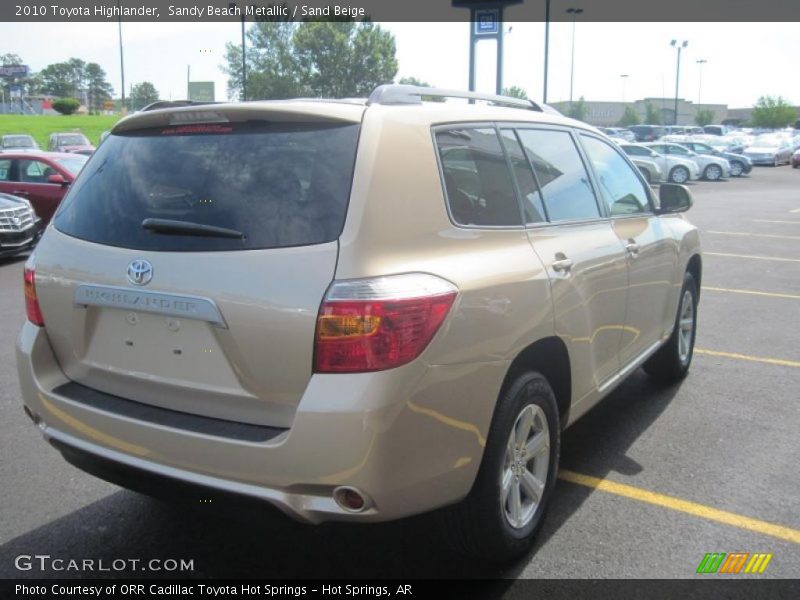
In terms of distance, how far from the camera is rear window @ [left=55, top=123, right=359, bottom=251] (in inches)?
103

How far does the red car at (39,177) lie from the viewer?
13602mm

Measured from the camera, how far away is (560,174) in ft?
12.6

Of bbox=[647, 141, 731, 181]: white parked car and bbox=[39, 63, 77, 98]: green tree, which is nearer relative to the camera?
bbox=[647, 141, 731, 181]: white parked car

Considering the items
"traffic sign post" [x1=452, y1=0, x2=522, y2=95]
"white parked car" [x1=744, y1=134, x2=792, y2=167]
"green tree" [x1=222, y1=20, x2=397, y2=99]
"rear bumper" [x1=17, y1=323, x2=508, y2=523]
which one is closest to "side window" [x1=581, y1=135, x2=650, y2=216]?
"rear bumper" [x1=17, y1=323, x2=508, y2=523]

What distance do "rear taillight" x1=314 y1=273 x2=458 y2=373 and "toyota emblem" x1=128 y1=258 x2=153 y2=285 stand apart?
2.29ft

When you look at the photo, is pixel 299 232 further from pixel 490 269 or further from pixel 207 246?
pixel 490 269

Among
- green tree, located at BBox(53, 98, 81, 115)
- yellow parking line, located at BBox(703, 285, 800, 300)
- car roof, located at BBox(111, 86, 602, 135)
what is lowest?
yellow parking line, located at BBox(703, 285, 800, 300)

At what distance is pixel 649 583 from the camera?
3021 millimetres

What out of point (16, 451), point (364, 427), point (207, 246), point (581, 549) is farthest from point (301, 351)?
point (16, 451)

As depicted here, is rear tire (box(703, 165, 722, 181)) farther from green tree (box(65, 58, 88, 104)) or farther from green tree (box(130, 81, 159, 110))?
green tree (box(65, 58, 88, 104))

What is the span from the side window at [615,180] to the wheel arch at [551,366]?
1212 mm

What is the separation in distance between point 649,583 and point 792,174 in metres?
40.2

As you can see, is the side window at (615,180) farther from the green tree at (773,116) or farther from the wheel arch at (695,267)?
the green tree at (773,116)

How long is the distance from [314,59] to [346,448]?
240 feet
